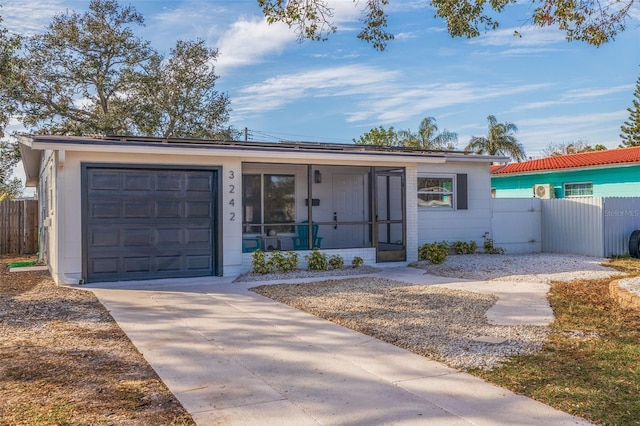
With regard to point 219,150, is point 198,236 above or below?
below

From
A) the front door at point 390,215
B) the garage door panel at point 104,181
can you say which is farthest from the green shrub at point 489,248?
the garage door panel at point 104,181

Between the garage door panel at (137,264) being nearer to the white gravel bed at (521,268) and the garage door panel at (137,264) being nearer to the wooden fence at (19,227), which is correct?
the white gravel bed at (521,268)

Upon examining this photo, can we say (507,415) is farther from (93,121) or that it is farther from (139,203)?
(93,121)

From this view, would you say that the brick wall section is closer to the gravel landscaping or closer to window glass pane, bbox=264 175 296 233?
the gravel landscaping

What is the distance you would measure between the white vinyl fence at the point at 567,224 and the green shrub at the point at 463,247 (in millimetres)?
1124

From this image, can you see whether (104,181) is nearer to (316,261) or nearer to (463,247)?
(316,261)

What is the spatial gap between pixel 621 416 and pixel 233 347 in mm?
3522

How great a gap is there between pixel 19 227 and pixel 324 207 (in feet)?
34.0

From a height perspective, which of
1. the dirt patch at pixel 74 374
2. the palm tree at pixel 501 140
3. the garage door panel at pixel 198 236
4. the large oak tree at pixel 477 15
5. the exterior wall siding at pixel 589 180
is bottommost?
the dirt patch at pixel 74 374

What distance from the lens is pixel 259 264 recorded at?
423 inches

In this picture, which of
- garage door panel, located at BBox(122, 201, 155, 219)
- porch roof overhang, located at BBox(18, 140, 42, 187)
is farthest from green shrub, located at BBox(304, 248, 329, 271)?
porch roof overhang, located at BBox(18, 140, 42, 187)

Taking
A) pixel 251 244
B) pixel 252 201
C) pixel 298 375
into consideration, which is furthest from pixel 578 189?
pixel 298 375

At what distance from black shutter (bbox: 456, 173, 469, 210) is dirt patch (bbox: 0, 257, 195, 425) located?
10.1 m

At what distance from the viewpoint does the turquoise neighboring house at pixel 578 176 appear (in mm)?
17984
